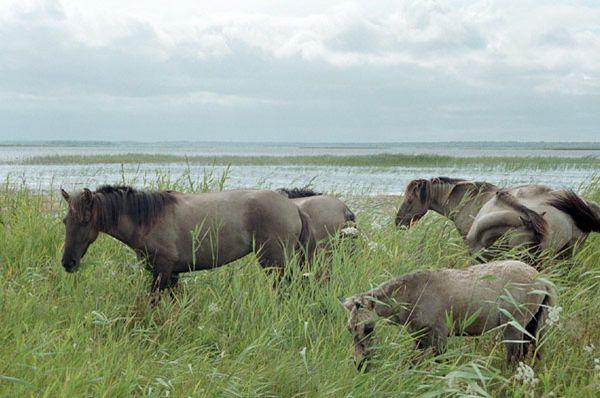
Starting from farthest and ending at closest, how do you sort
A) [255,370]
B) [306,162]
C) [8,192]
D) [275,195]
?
[306,162] → [8,192] → [275,195] → [255,370]

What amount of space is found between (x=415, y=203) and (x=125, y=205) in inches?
158

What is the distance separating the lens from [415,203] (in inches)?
355

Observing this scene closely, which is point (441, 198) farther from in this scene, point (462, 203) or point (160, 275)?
point (160, 275)

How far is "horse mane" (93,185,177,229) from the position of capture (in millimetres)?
6102

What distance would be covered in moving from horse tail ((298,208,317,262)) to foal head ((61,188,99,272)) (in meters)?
1.86

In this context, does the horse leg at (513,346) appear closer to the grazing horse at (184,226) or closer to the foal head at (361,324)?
the foal head at (361,324)

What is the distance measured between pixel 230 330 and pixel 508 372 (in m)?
1.88

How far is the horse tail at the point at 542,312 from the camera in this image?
4.55 m

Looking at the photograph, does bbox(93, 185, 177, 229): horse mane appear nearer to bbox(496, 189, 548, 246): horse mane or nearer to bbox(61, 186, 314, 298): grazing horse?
bbox(61, 186, 314, 298): grazing horse

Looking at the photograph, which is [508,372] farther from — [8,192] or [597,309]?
[8,192]

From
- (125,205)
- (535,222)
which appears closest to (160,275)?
(125,205)

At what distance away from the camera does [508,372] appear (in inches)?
183

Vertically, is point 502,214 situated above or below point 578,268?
above

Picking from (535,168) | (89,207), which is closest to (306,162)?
(535,168)
